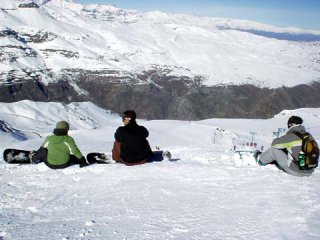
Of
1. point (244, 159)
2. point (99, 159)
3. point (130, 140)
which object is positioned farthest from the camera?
point (99, 159)

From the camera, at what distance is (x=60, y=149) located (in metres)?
12.6

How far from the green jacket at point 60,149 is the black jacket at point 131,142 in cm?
125

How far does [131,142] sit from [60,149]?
1.95m

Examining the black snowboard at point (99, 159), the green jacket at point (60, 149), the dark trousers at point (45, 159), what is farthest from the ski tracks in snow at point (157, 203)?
the black snowboard at point (99, 159)

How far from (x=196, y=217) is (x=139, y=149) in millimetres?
5018

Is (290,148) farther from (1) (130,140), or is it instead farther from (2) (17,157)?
(2) (17,157)

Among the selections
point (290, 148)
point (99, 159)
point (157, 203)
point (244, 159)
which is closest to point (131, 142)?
point (99, 159)

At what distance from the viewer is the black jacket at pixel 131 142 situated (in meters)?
12.7

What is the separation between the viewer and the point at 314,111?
358ft

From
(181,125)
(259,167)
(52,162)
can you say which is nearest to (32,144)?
(52,162)

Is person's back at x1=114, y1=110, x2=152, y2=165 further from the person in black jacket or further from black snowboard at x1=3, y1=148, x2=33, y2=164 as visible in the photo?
black snowboard at x1=3, y1=148, x2=33, y2=164

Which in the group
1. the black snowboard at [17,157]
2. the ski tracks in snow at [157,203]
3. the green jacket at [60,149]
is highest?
the green jacket at [60,149]

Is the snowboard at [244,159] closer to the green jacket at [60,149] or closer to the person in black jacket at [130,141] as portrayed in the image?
the person in black jacket at [130,141]

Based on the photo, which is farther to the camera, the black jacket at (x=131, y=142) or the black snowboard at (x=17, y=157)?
the black snowboard at (x=17, y=157)
